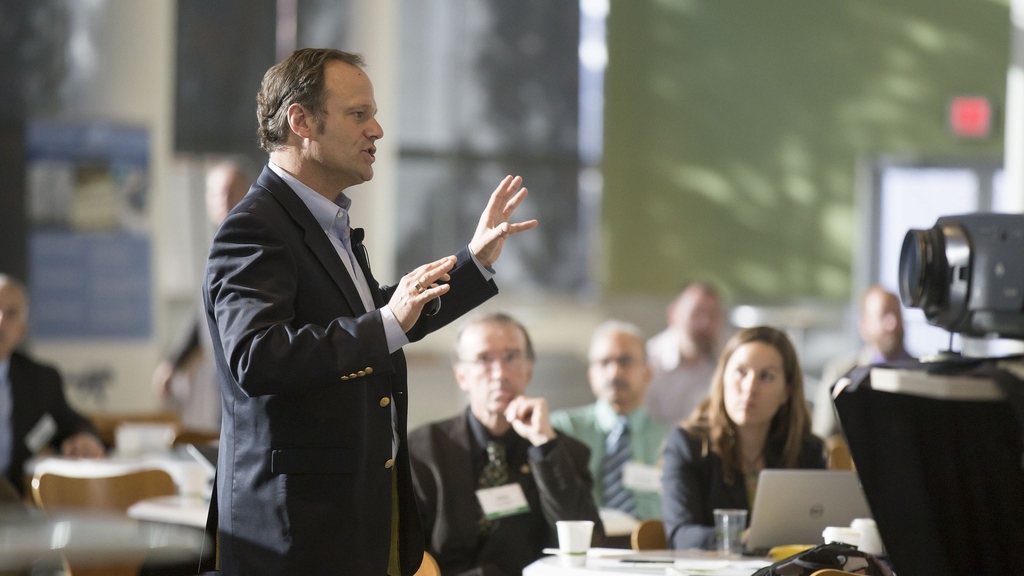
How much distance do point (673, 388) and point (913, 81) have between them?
4.09 meters

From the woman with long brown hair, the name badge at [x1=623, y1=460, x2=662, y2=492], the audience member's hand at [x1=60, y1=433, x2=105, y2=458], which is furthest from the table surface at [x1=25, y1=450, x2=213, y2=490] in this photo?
the woman with long brown hair

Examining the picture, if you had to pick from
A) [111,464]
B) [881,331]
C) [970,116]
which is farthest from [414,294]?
[970,116]

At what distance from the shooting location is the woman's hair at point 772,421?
3.94 metres

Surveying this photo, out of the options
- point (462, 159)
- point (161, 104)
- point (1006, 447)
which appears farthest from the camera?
point (462, 159)

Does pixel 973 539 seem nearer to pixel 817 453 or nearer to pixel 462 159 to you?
pixel 817 453

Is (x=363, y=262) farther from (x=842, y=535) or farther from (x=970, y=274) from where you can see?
(x=842, y=535)

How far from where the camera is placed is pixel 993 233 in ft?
6.69

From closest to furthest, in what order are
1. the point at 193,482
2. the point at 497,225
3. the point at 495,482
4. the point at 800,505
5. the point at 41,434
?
the point at 497,225 → the point at 800,505 → the point at 495,482 → the point at 193,482 → the point at 41,434

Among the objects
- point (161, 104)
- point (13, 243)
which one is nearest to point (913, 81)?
point (161, 104)

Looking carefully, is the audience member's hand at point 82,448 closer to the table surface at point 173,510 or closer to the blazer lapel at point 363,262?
the table surface at point 173,510

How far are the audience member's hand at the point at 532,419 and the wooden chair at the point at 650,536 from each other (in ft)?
1.39

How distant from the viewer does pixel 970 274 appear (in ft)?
6.71

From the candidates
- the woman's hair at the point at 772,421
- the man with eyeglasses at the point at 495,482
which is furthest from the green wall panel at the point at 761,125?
the man with eyeglasses at the point at 495,482

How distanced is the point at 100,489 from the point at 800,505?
8.28 feet
